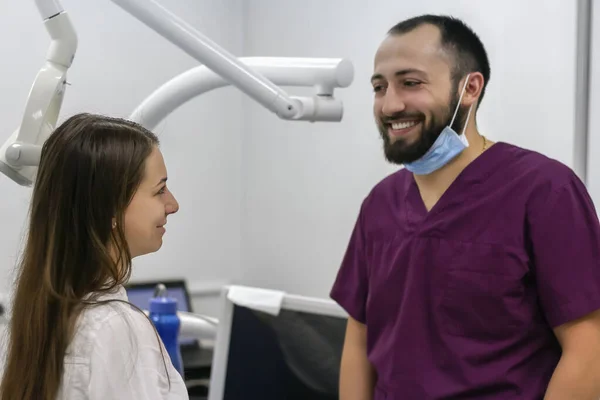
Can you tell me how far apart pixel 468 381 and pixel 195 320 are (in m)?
0.62

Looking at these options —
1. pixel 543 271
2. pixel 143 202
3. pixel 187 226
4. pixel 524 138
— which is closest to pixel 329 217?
pixel 187 226

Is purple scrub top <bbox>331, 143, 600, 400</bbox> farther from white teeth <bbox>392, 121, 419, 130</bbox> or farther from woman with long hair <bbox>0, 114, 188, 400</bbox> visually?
woman with long hair <bbox>0, 114, 188, 400</bbox>

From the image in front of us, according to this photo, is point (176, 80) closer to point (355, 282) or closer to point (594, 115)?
point (355, 282)

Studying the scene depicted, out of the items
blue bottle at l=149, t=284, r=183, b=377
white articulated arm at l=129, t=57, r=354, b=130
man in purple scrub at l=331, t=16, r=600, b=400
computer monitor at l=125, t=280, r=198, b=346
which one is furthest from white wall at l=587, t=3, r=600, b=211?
computer monitor at l=125, t=280, r=198, b=346

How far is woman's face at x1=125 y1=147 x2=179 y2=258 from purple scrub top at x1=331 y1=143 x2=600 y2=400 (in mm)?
524

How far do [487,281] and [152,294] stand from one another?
1427mm

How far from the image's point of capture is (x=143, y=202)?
0.93 m

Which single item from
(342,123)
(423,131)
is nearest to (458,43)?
(423,131)

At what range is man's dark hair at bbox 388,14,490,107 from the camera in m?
1.33

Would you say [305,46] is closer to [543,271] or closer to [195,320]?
[195,320]

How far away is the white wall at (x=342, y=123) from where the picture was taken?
5.57 ft

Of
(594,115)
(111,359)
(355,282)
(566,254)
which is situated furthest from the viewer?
(594,115)

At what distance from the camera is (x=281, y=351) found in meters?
1.63

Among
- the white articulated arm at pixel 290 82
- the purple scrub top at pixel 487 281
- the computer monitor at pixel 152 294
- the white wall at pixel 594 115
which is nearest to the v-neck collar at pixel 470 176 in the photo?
the purple scrub top at pixel 487 281
